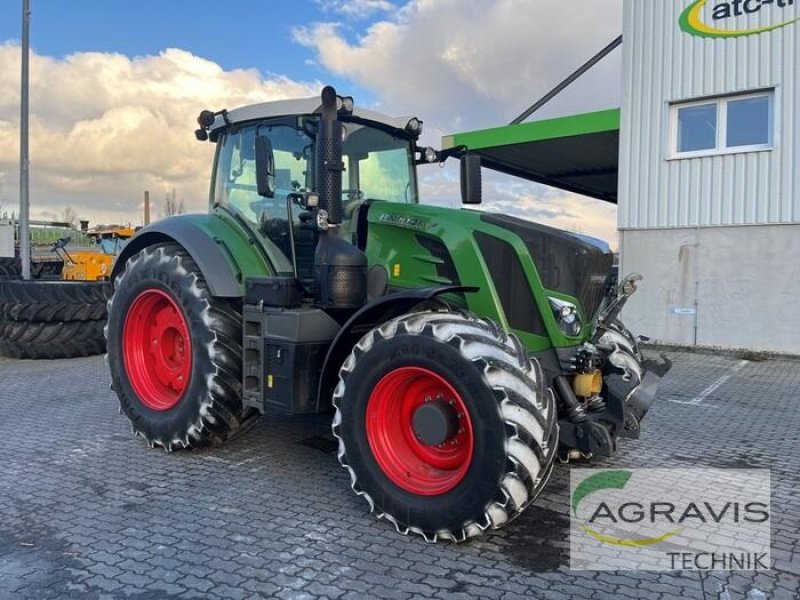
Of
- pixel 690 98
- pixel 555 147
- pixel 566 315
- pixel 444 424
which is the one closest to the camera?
pixel 444 424

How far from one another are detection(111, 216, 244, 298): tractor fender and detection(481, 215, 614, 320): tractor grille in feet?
6.19

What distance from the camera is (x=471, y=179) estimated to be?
5156 millimetres

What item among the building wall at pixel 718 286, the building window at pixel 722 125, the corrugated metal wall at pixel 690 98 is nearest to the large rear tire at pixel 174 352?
the building wall at pixel 718 286

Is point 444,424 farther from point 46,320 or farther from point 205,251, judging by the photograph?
point 46,320

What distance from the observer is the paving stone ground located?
125 inches

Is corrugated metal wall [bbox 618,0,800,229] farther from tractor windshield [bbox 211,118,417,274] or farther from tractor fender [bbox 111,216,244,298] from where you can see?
tractor fender [bbox 111,216,244,298]

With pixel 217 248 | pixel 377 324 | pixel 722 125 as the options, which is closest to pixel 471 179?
pixel 377 324

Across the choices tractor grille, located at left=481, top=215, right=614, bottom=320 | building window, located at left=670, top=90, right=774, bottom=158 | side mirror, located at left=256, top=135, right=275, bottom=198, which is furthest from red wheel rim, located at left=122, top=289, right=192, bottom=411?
building window, located at left=670, top=90, right=774, bottom=158

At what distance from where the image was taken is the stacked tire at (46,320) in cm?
969

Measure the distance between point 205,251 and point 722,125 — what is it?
31.5 feet

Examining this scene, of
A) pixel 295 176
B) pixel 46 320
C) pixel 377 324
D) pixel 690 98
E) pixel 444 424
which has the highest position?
pixel 690 98

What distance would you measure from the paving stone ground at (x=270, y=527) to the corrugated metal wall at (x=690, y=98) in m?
5.68

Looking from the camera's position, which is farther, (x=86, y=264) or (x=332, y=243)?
(x=86, y=264)

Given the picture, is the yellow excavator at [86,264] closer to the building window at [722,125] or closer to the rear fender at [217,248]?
the rear fender at [217,248]
